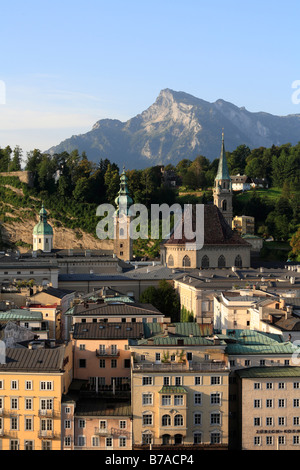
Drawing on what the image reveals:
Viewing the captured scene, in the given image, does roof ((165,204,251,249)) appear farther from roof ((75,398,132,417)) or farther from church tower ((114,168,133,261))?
roof ((75,398,132,417))

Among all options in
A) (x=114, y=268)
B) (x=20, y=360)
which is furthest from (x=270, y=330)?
(x=114, y=268)

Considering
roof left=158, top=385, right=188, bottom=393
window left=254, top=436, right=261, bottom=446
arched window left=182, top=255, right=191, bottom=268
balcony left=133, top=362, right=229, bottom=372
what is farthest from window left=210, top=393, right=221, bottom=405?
arched window left=182, top=255, right=191, bottom=268

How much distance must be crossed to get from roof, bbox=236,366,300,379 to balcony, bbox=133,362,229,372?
110 cm

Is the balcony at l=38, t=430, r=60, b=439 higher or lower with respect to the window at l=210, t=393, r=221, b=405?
lower

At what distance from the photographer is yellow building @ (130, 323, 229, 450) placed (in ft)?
125

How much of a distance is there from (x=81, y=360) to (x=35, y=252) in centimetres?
5151

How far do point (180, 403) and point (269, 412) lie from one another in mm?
4145

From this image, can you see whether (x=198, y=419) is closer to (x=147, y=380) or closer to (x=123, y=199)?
(x=147, y=380)

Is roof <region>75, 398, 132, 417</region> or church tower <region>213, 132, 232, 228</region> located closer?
roof <region>75, 398, 132, 417</region>

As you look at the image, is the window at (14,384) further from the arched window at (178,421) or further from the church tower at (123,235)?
the church tower at (123,235)

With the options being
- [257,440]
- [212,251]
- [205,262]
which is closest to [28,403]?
[257,440]

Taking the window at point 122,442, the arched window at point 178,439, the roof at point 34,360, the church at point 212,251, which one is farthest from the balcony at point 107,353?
the church at point 212,251

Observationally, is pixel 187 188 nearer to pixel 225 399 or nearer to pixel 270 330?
pixel 270 330
